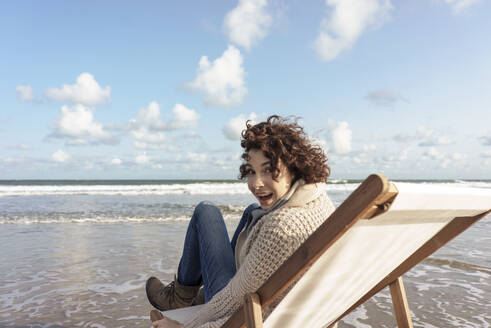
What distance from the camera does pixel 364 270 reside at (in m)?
1.69

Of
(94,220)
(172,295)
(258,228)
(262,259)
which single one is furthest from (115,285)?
(94,220)

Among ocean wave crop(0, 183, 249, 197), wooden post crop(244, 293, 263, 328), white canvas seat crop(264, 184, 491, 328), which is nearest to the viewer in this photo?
white canvas seat crop(264, 184, 491, 328)

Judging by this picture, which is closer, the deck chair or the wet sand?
the deck chair

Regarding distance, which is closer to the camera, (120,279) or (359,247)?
(359,247)

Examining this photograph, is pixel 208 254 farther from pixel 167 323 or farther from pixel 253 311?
pixel 253 311

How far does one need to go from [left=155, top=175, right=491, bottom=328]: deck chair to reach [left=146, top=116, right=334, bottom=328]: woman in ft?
0.50

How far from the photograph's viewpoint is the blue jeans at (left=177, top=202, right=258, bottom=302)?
219 centimetres

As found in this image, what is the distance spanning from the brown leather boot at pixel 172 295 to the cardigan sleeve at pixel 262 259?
915 mm

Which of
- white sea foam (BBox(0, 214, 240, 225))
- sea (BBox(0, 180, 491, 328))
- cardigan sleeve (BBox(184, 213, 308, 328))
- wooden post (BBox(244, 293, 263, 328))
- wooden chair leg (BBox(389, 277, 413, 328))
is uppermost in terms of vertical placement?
cardigan sleeve (BBox(184, 213, 308, 328))

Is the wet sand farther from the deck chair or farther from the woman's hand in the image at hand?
the deck chair

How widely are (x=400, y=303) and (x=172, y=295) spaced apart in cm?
148

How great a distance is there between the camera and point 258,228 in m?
1.79

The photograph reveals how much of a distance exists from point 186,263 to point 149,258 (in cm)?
369

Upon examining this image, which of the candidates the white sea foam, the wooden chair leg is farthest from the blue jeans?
the white sea foam
